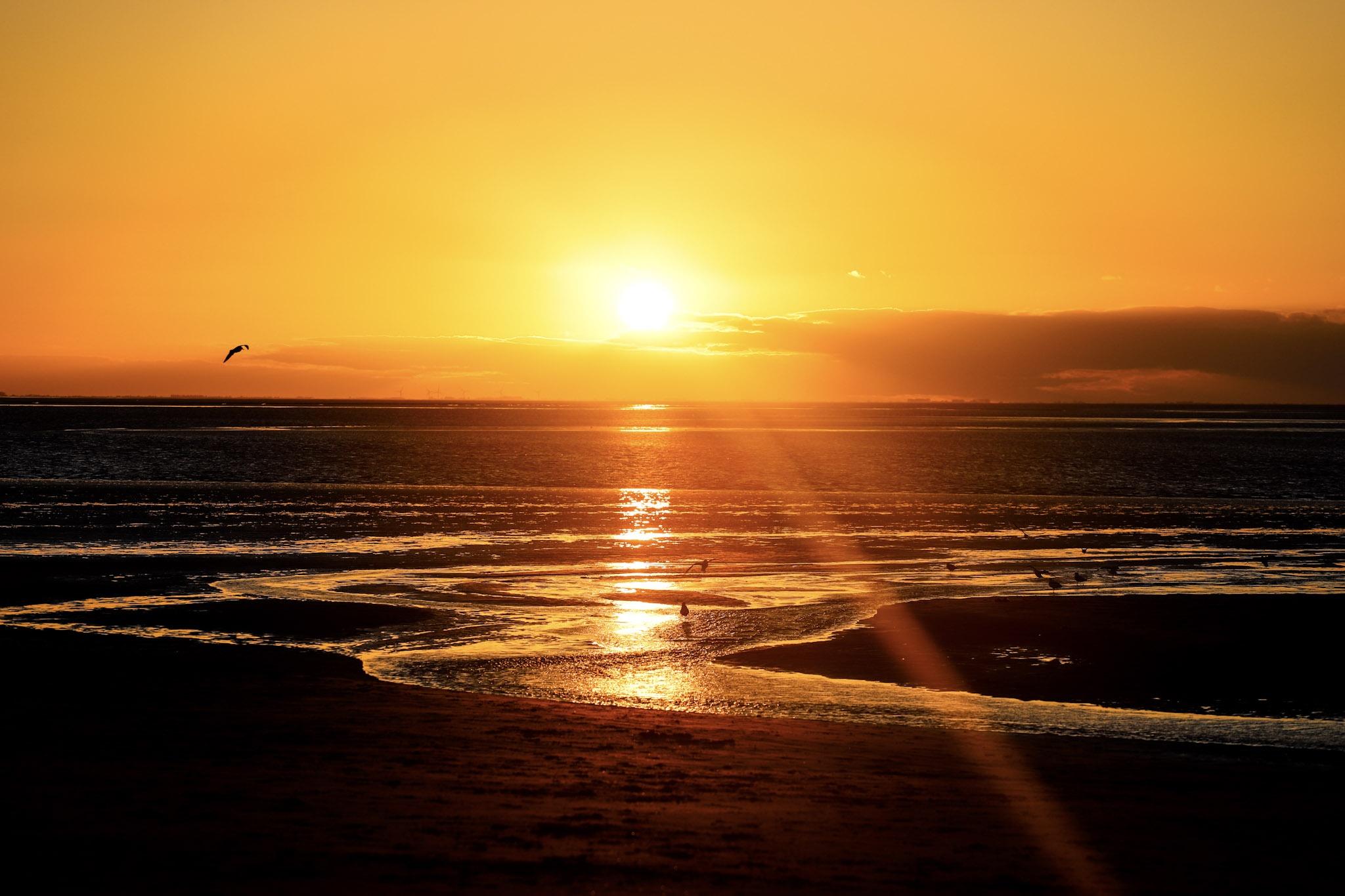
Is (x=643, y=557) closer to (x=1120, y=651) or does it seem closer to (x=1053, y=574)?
(x=1053, y=574)

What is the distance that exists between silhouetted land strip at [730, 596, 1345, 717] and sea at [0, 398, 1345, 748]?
73cm

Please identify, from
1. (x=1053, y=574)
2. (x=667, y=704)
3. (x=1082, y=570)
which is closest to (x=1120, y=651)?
(x=667, y=704)

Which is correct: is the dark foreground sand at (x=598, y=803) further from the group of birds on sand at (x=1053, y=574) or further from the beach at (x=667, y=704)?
the group of birds on sand at (x=1053, y=574)

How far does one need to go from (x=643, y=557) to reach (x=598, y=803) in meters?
23.7

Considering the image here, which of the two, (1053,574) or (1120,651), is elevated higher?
(1120,651)

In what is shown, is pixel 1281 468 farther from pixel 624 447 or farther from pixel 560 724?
pixel 560 724

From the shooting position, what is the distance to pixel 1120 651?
20891 mm

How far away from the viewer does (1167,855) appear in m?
10.2

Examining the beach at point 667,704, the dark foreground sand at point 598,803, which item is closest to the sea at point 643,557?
the beach at point 667,704

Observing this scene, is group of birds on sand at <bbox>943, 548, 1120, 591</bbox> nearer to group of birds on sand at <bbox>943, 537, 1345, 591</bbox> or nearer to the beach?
group of birds on sand at <bbox>943, 537, 1345, 591</bbox>

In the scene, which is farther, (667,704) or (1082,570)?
(1082,570)

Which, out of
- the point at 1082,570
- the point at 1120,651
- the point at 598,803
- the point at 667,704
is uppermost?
the point at 598,803

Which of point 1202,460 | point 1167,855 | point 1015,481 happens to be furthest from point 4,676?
point 1202,460

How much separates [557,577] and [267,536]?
14.4 meters
